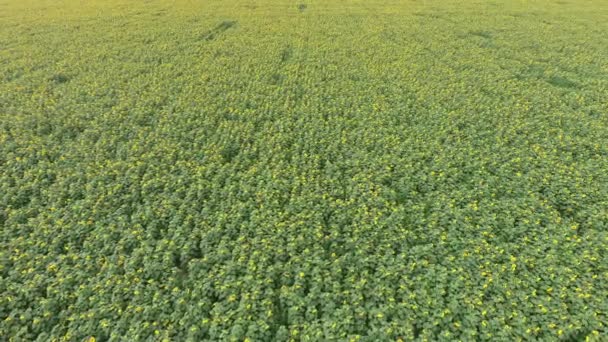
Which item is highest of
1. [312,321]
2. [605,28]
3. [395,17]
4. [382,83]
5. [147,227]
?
[395,17]

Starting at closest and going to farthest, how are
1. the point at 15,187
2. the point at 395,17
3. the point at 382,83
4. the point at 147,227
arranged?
the point at 147,227 → the point at 15,187 → the point at 382,83 → the point at 395,17

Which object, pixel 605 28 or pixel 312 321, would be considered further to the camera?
pixel 605 28

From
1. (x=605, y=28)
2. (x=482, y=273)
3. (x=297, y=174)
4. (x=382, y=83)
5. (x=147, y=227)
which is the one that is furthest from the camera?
(x=605, y=28)

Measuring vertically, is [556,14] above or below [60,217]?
above

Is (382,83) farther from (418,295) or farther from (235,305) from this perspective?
(235,305)

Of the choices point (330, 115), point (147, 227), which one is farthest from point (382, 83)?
point (147, 227)

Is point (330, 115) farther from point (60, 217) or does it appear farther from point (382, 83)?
point (60, 217)
